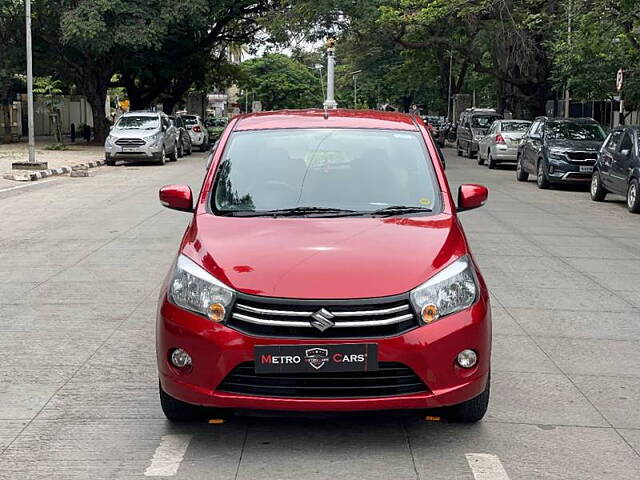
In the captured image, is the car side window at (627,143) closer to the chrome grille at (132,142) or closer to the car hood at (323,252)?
the car hood at (323,252)

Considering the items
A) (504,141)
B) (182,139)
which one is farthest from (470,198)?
(182,139)

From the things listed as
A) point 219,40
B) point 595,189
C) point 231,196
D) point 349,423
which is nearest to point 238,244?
point 231,196

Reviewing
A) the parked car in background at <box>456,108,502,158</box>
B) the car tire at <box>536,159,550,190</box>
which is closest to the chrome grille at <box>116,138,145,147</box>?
the parked car in background at <box>456,108,502,158</box>

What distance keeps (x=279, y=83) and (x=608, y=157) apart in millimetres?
70585

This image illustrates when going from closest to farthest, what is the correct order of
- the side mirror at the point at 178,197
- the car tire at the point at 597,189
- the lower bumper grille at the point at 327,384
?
the lower bumper grille at the point at 327,384 < the side mirror at the point at 178,197 < the car tire at the point at 597,189

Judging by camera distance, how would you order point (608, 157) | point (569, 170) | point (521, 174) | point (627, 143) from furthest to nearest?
1. point (521, 174)
2. point (569, 170)
3. point (608, 157)
4. point (627, 143)

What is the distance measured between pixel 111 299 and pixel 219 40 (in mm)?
40294

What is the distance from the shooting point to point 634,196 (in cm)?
1634

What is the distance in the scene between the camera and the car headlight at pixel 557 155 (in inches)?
814

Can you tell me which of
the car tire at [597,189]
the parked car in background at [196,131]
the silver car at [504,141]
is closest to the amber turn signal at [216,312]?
the car tire at [597,189]

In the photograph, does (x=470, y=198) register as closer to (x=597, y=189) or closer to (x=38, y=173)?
(x=597, y=189)

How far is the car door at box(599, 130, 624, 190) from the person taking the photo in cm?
1778

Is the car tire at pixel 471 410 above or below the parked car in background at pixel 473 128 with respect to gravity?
below

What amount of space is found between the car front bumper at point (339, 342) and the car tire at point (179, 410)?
0.24 meters
